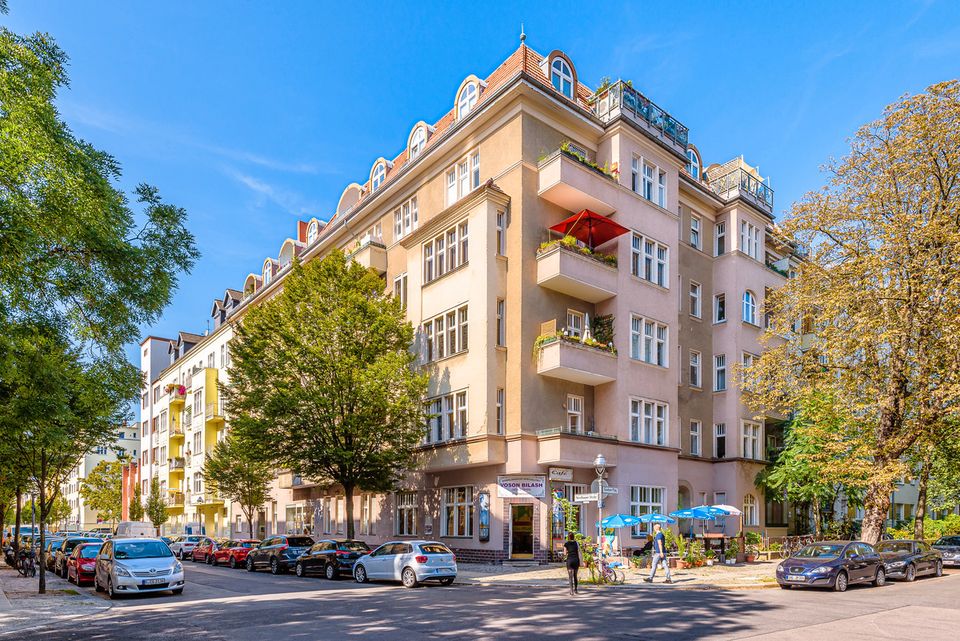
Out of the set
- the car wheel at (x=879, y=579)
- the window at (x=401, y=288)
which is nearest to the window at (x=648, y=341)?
the window at (x=401, y=288)

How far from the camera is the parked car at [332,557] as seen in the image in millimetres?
26188

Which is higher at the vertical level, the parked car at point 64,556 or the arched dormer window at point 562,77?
the arched dormer window at point 562,77

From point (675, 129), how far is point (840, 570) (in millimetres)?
21965

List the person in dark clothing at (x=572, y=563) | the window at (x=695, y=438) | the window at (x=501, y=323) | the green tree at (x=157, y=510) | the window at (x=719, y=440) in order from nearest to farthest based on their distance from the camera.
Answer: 1. the person in dark clothing at (x=572, y=563)
2. the window at (x=501, y=323)
3. the window at (x=695, y=438)
4. the window at (x=719, y=440)
5. the green tree at (x=157, y=510)

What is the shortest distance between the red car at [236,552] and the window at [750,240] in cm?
2855

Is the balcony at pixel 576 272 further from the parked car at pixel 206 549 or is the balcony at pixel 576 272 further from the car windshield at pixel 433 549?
the parked car at pixel 206 549

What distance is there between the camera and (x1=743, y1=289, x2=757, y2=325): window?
127 feet

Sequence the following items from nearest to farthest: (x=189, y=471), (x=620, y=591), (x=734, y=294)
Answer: (x=620, y=591)
(x=734, y=294)
(x=189, y=471)

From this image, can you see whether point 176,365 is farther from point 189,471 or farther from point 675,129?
point 675,129

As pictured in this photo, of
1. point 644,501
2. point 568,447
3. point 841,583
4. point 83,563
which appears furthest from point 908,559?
point 83,563

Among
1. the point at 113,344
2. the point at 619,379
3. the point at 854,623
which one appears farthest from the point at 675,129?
the point at 113,344

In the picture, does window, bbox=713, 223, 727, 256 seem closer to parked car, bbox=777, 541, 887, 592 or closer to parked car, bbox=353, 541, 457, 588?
parked car, bbox=777, 541, 887, 592

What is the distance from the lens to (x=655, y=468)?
3152cm

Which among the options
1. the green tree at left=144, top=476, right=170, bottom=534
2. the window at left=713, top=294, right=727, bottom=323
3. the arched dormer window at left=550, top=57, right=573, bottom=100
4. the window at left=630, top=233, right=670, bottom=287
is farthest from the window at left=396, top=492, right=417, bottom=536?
the green tree at left=144, top=476, right=170, bottom=534
